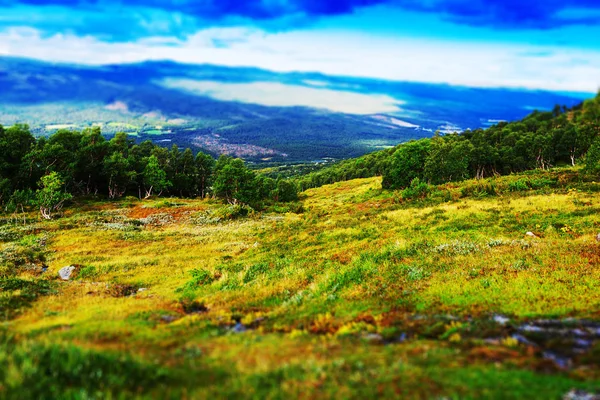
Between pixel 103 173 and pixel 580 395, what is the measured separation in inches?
3872

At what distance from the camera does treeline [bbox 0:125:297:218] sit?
224 ft

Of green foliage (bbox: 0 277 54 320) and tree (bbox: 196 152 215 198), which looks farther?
tree (bbox: 196 152 215 198)

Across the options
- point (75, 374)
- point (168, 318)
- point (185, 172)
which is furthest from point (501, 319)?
point (185, 172)

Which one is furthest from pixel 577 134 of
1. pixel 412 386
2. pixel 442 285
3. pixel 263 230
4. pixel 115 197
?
pixel 115 197

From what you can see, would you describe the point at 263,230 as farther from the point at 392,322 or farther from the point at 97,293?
the point at 392,322

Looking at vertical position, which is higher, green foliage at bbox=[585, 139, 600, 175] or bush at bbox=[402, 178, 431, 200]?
green foliage at bbox=[585, 139, 600, 175]

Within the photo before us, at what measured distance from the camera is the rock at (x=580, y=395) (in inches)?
308

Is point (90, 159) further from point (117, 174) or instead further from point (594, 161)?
point (594, 161)

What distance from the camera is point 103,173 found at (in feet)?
287

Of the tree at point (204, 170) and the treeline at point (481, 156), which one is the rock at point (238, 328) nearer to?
the treeline at point (481, 156)

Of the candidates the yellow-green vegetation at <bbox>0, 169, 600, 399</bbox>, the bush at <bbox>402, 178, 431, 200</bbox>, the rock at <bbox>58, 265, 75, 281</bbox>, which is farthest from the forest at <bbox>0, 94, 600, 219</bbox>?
the rock at <bbox>58, 265, 75, 281</bbox>

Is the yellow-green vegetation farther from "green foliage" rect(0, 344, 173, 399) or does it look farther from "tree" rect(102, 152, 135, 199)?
"tree" rect(102, 152, 135, 199)

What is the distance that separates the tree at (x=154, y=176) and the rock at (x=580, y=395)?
98.4 meters

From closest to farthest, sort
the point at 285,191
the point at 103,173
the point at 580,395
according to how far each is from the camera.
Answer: the point at 580,395, the point at 103,173, the point at 285,191
